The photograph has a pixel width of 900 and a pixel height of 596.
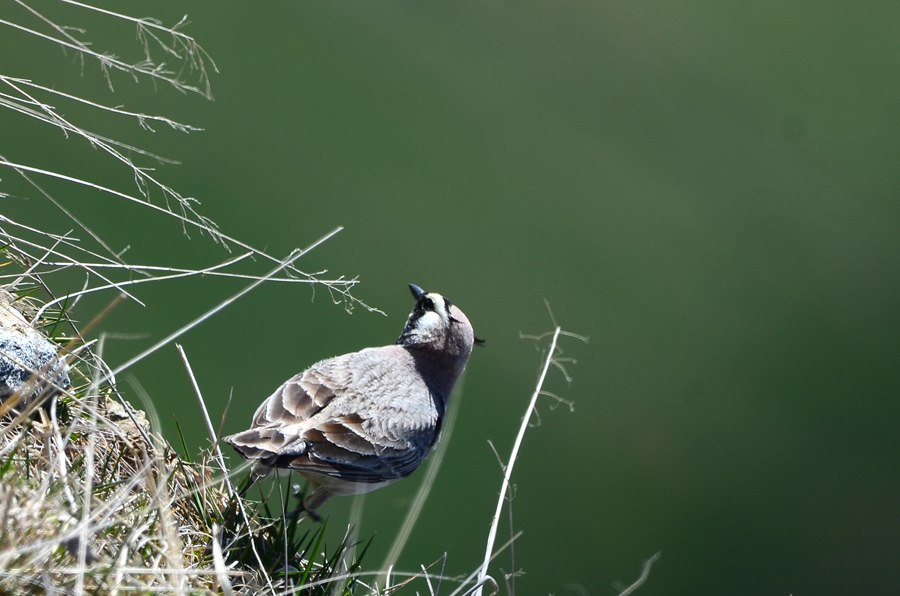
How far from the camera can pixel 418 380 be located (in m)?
3.36

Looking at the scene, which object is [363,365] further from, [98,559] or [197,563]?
[98,559]

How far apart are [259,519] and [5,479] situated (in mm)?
848

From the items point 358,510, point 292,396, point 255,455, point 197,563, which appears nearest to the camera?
point 197,563

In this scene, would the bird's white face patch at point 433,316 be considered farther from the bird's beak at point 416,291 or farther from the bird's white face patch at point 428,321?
the bird's beak at point 416,291

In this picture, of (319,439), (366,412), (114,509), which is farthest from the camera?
(366,412)

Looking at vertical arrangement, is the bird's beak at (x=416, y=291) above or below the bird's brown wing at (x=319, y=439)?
above

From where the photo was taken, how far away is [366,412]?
9.70 feet

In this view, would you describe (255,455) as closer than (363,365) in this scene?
Yes

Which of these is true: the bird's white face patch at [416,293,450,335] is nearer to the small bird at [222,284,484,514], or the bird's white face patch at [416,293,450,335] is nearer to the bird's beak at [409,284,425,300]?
the small bird at [222,284,484,514]

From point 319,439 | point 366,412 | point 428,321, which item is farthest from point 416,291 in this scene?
point 319,439

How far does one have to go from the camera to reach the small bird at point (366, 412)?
105 inches

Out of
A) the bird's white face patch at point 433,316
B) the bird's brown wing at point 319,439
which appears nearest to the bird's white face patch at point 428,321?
the bird's white face patch at point 433,316

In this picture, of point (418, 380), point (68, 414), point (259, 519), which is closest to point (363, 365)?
point (418, 380)

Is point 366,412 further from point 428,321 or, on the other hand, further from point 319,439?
point 428,321
